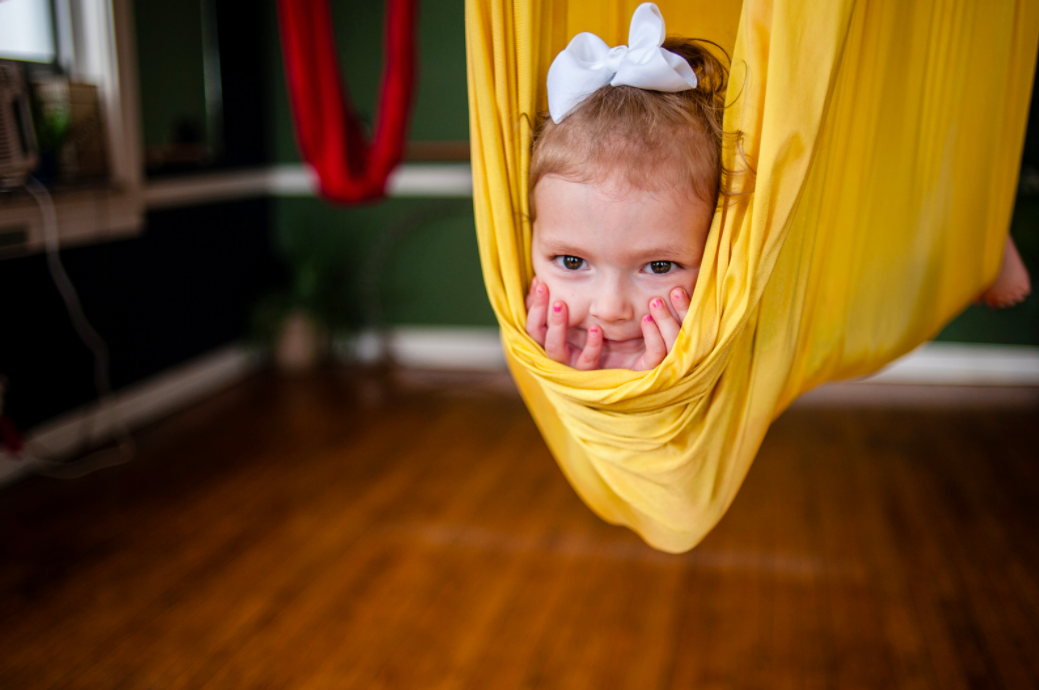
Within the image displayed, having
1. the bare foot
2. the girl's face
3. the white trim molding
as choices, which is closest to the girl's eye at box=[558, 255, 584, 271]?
the girl's face

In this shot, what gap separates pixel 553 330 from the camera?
112 cm

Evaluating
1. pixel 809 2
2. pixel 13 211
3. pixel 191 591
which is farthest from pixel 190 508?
pixel 809 2

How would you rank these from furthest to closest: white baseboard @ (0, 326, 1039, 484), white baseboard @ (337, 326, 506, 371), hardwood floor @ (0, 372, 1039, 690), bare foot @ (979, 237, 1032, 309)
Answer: white baseboard @ (337, 326, 506, 371), white baseboard @ (0, 326, 1039, 484), hardwood floor @ (0, 372, 1039, 690), bare foot @ (979, 237, 1032, 309)

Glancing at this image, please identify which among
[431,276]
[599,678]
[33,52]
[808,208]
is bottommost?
[599,678]

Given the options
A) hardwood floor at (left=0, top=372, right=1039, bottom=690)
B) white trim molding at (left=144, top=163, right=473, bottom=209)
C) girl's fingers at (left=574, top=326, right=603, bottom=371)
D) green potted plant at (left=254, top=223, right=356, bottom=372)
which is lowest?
hardwood floor at (left=0, top=372, right=1039, bottom=690)

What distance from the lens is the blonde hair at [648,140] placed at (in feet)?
3.28

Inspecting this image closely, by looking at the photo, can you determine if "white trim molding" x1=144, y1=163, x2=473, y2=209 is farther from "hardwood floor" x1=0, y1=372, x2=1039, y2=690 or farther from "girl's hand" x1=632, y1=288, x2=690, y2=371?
"girl's hand" x1=632, y1=288, x2=690, y2=371

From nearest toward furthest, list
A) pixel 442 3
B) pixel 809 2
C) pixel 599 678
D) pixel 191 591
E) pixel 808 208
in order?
1. pixel 809 2
2. pixel 808 208
3. pixel 599 678
4. pixel 191 591
5. pixel 442 3

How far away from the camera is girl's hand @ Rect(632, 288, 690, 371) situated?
1049mm

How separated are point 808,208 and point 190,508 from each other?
6.21 feet

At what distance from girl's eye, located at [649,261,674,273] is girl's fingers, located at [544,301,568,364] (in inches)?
5.2

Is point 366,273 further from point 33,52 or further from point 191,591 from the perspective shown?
point 191,591

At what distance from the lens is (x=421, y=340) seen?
3.80 meters

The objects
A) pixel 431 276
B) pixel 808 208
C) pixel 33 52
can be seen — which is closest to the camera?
pixel 808 208
